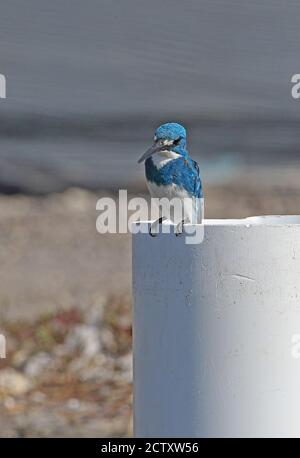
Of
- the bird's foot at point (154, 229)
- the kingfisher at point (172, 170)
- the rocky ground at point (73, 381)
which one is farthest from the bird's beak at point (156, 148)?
the rocky ground at point (73, 381)

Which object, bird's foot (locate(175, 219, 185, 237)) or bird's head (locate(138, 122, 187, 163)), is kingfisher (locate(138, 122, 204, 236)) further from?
bird's foot (locate(175, 219, 185, 237))

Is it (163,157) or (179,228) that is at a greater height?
(163,157)

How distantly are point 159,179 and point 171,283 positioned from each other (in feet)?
1.20

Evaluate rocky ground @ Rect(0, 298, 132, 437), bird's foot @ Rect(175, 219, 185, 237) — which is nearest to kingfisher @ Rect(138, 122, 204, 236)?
bird's foot @ Rect(175, 219, 185, 237)

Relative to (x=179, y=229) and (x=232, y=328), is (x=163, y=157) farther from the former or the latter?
(x=232, y=328)

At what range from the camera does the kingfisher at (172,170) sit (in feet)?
8.96

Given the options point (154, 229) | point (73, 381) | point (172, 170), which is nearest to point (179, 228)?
point (154, 229)

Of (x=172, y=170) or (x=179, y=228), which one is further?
(x=172, y=170)

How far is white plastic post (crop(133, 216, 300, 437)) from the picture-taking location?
2.47 metres

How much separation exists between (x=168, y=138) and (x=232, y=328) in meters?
0.56

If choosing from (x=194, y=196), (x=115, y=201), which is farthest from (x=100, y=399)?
(x=194, y=196)

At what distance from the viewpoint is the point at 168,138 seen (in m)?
2.73

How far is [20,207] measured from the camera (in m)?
6.73
